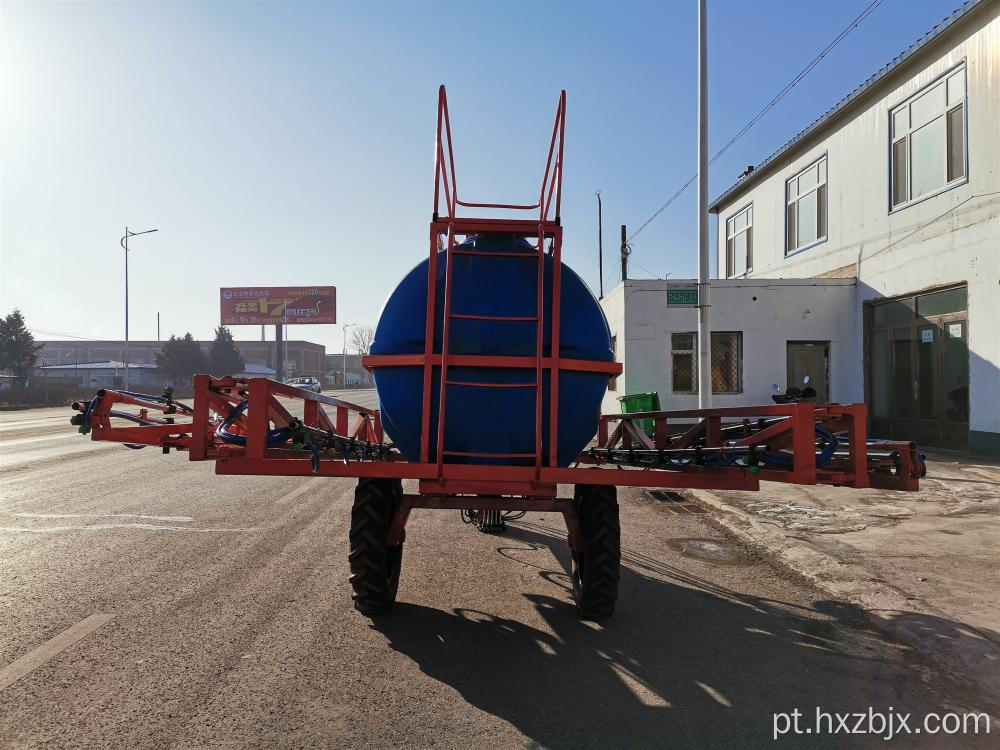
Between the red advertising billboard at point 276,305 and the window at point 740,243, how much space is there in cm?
5008

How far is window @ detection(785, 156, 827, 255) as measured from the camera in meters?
18.2

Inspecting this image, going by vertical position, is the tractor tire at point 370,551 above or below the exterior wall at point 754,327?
below

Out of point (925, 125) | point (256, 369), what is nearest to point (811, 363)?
point (925, 125)

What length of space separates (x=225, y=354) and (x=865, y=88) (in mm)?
68719

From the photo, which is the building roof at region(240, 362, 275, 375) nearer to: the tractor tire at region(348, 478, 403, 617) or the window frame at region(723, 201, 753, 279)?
the window frame at region(723, 201, 753, 279)

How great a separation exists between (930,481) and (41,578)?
11.6 m

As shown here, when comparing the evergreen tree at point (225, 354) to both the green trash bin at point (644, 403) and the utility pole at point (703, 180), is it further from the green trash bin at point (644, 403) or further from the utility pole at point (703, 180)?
the utility pole at point (703, 180)

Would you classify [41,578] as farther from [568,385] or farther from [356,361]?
[356,361]

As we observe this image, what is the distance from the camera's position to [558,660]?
3900 mm

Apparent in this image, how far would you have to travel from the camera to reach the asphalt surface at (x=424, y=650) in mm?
3096

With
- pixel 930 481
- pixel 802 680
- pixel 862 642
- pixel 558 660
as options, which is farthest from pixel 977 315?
pixel 558 660

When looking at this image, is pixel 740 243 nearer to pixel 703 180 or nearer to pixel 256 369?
pixel 703 180

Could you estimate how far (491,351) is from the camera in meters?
4.23

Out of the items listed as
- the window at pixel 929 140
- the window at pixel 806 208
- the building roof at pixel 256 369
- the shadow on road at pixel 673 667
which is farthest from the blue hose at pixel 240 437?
the building roof at pixel 256 369
